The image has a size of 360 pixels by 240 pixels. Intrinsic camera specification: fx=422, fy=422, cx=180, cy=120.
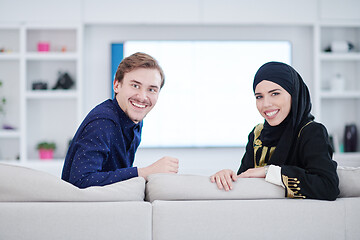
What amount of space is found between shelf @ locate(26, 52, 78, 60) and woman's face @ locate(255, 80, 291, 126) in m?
3.49

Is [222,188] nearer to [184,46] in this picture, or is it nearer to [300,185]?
[300,185]

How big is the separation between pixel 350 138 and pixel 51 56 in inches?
148

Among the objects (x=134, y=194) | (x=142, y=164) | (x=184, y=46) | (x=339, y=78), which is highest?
(x=184, y=46)

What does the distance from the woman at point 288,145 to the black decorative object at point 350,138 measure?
348 centimetres

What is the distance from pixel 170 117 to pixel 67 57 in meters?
1.42

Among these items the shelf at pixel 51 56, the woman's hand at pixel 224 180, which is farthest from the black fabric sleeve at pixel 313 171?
the shelf at pixel 51 56

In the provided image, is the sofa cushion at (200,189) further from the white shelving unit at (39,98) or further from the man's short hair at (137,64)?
the white shelving unit at (39,98)

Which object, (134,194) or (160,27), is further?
(160,27)

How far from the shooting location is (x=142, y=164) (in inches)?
200

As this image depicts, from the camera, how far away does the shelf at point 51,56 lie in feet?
16.2

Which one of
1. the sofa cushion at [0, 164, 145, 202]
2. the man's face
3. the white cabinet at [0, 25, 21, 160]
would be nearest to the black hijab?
A: the man's face

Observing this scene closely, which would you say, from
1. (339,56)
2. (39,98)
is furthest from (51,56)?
(339,56)

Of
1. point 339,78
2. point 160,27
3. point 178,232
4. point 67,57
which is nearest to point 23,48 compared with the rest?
point 67,57

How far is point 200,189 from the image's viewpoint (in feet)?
4.64
